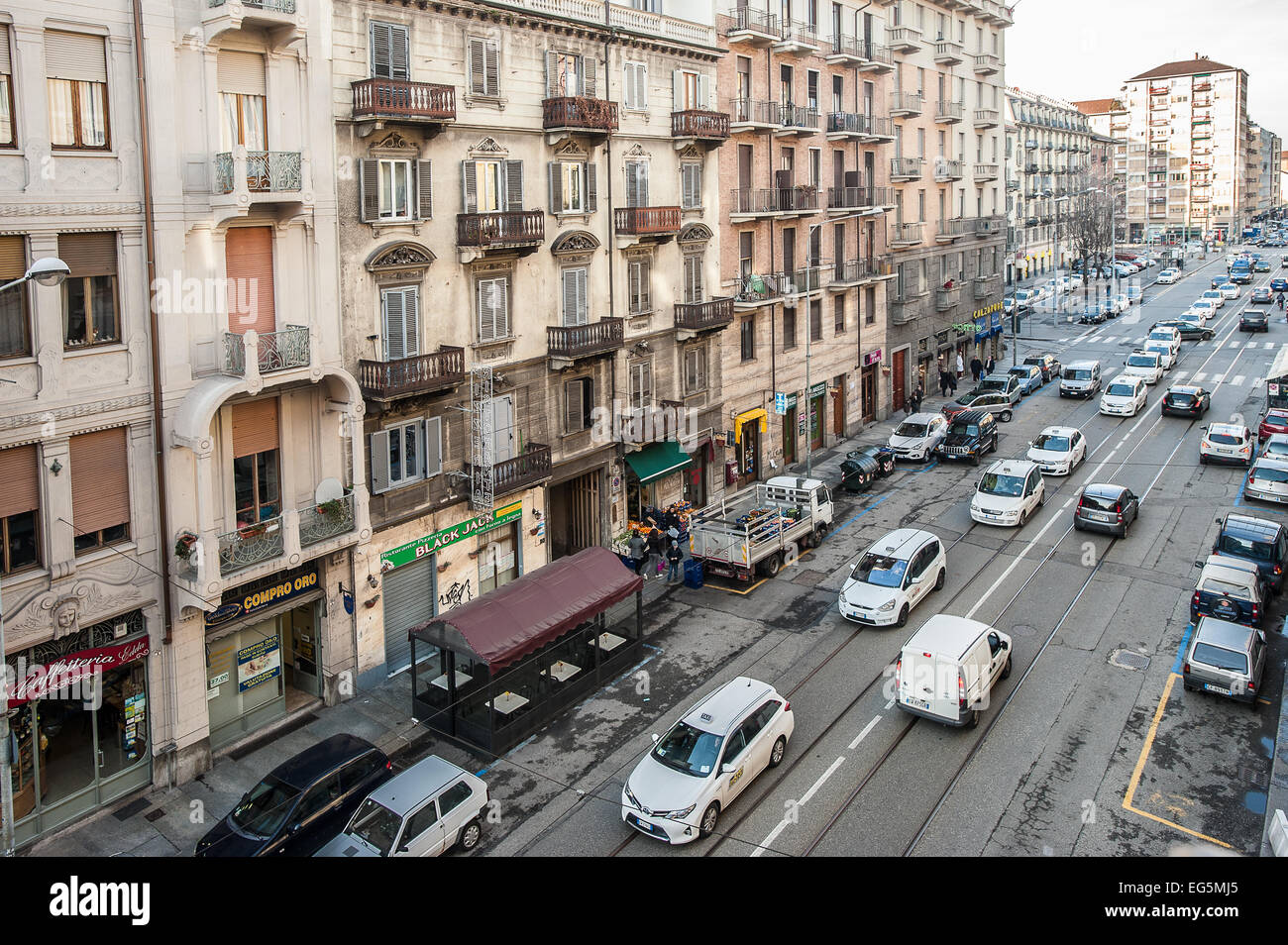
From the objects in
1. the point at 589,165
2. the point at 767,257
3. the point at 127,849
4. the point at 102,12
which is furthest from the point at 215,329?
the point at 767,257

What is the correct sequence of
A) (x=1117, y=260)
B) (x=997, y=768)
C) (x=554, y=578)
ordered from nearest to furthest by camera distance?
(x=997, y=768) < (x=554, y=578) < (x=1117, y=260)

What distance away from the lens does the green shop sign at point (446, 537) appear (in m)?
27.3

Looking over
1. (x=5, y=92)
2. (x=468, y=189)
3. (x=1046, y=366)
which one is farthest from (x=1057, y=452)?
(x=5, y=92)

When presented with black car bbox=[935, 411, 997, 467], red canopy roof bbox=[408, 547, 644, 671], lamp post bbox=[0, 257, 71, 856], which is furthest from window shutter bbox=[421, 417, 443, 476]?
black car bbox=[935, 411, 997, 467]

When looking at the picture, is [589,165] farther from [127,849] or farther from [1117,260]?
[1117,260]

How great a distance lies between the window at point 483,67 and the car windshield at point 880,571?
58.5 feet

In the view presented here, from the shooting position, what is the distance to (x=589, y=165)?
109ft

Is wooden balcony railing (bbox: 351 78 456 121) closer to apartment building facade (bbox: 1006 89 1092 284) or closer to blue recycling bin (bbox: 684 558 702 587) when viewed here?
blue recycling bin (bbox: 684 558 702 587)

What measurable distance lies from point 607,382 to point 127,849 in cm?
2086

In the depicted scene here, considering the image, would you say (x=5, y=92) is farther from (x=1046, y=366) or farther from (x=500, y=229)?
(x=1046, y=366)

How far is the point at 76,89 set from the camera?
1972 centimetres
